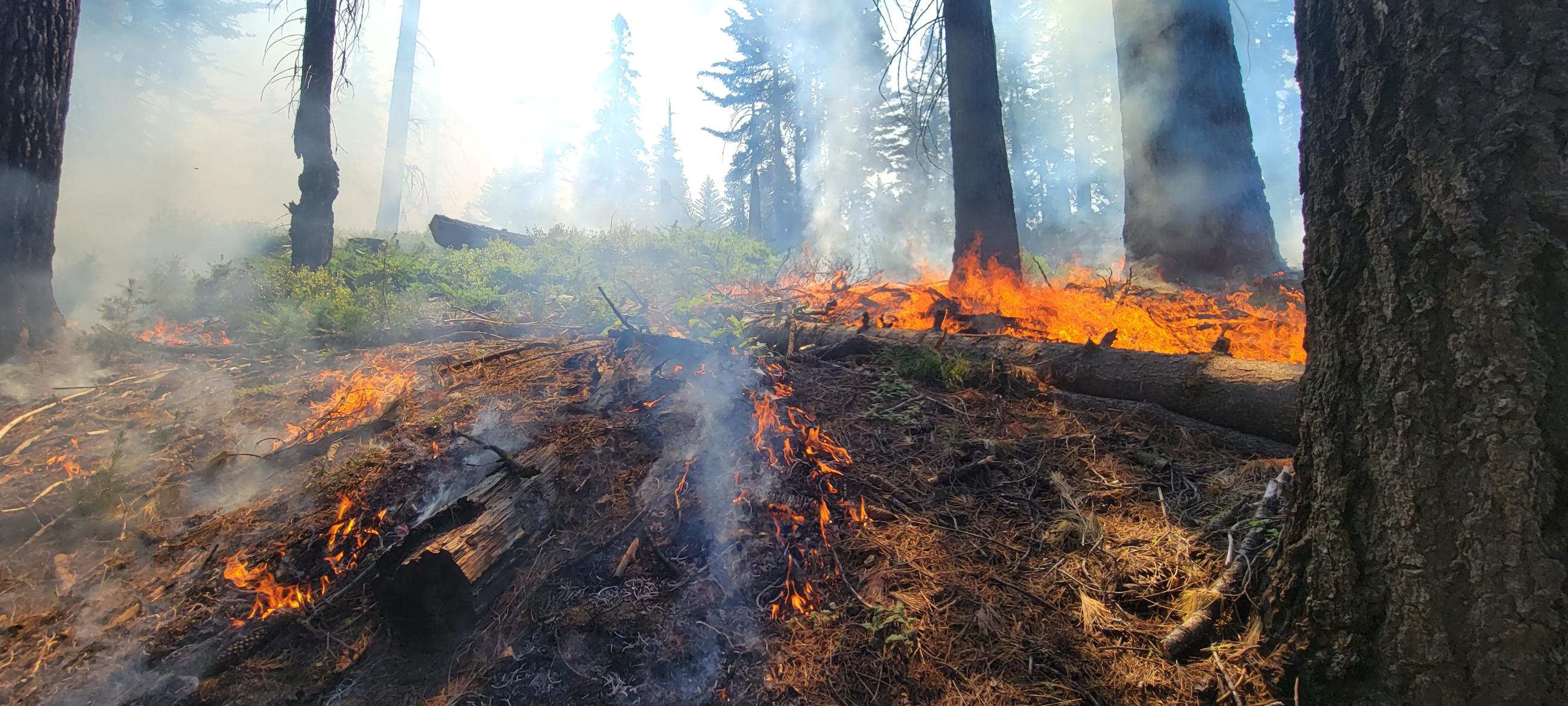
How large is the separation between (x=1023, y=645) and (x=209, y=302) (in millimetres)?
9476

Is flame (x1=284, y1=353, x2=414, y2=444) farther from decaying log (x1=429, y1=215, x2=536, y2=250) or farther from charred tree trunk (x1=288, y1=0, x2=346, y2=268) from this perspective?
decaying log (x1=429, y1=215, x2=536, y2=250)

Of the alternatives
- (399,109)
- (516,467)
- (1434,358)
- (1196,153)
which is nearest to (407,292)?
(516,467)

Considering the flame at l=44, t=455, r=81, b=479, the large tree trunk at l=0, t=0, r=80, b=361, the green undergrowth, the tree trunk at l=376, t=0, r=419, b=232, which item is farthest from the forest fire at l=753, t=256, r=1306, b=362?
the tree trunk at l=376, t=0, r=419, b=232

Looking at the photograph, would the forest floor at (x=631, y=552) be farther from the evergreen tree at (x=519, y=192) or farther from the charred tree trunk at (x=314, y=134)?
the evergreen tree at (x=519, y=192)

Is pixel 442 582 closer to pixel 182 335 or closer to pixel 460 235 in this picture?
pixel 182 335

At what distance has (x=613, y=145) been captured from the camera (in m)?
43.3

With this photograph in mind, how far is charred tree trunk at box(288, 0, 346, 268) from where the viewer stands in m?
7.35

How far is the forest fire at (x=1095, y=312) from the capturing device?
15.8 feet

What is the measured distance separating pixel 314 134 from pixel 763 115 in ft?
82.1

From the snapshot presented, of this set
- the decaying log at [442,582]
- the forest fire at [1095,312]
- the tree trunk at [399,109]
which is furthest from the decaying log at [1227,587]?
the tree trunk at [399,109]

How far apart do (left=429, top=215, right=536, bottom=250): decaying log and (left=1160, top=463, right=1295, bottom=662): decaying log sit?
1237 centimetres

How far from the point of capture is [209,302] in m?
6.53

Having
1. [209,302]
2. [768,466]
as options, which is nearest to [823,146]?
[209,302]

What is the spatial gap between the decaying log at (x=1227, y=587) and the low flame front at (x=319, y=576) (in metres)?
3.65
